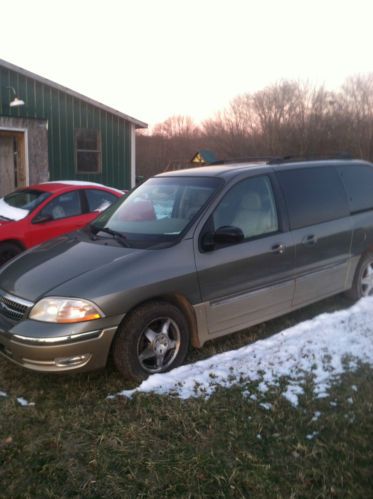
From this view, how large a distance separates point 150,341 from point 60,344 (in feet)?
2.34

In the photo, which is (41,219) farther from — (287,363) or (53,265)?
(287,363)

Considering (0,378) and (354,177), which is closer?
(0,378)

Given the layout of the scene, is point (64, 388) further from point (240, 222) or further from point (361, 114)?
point (361, 114)

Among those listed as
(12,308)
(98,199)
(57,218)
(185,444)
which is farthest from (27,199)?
(185,444)

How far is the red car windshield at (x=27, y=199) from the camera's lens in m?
7.52

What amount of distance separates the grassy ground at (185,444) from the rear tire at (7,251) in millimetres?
3545

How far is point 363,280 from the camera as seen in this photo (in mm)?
5703

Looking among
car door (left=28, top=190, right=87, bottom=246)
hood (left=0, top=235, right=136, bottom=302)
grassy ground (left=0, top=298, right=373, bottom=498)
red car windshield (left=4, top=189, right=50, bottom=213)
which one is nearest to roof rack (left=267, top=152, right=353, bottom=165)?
hood (left=0, top=235, right=136, bottom=302)

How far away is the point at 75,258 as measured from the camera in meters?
3.97

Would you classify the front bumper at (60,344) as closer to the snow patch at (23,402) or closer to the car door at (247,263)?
the snow patch at (23,402)

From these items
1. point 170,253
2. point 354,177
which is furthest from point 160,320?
point 354,177

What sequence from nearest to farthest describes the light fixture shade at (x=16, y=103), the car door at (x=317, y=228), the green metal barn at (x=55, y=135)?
1. the car door at (x=317, y=228)
2. the light fixture shade at (x=16, y=103)
3. the green metal barn at (x=55, y=135)

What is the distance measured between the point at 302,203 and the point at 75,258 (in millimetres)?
2335

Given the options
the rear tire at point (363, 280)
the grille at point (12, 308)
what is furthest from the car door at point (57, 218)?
the rear tire at point (363, 280)
